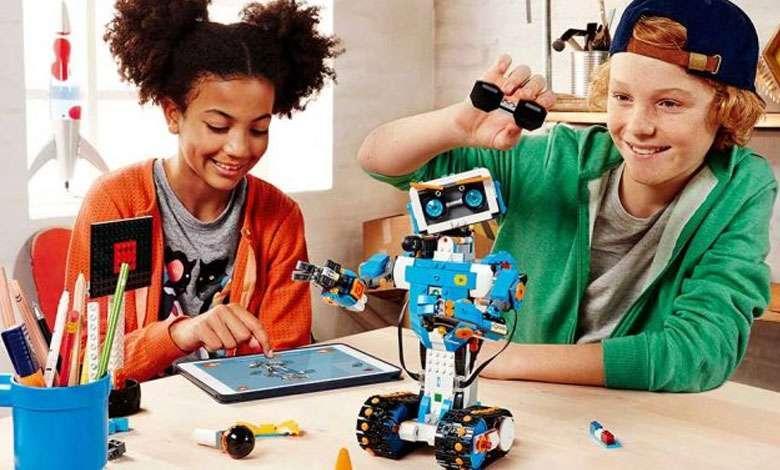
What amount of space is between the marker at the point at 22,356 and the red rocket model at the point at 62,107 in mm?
1459

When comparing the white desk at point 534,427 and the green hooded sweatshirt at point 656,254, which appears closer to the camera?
the white desk at point 534,427

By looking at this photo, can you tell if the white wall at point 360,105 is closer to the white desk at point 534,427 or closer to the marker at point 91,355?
the white desk at point 534,427

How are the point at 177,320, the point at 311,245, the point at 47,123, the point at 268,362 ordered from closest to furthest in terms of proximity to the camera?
the point at 268,362 < the point at 177,320 < the point at 47,123 < the point at 311,245

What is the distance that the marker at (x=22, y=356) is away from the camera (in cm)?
85

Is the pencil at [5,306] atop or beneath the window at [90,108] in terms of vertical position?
beneath

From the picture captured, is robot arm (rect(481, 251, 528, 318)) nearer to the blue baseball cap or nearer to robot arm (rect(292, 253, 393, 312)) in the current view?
robot arm (rect(292, 253, 393, 312))

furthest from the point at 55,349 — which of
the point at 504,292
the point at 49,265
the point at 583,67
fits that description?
the point at 583,67

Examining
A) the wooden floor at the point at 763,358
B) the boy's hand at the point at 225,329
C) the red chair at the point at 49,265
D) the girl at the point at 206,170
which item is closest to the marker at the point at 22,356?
the boy's hand at the point at 225,329

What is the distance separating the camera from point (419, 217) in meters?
1.07

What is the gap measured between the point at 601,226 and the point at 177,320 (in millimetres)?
636

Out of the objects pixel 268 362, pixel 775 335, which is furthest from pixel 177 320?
pixel 775 335

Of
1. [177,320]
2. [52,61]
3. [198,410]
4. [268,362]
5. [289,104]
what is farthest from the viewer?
[52,61]

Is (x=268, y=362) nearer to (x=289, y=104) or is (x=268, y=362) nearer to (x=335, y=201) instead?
(x=289, y=104)

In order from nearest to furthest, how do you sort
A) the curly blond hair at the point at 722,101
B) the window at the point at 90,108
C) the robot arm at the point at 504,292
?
the robot arm at the point at 504,292 → the curly blond hair at the point at 722,101 → the window at the point at 90,108
